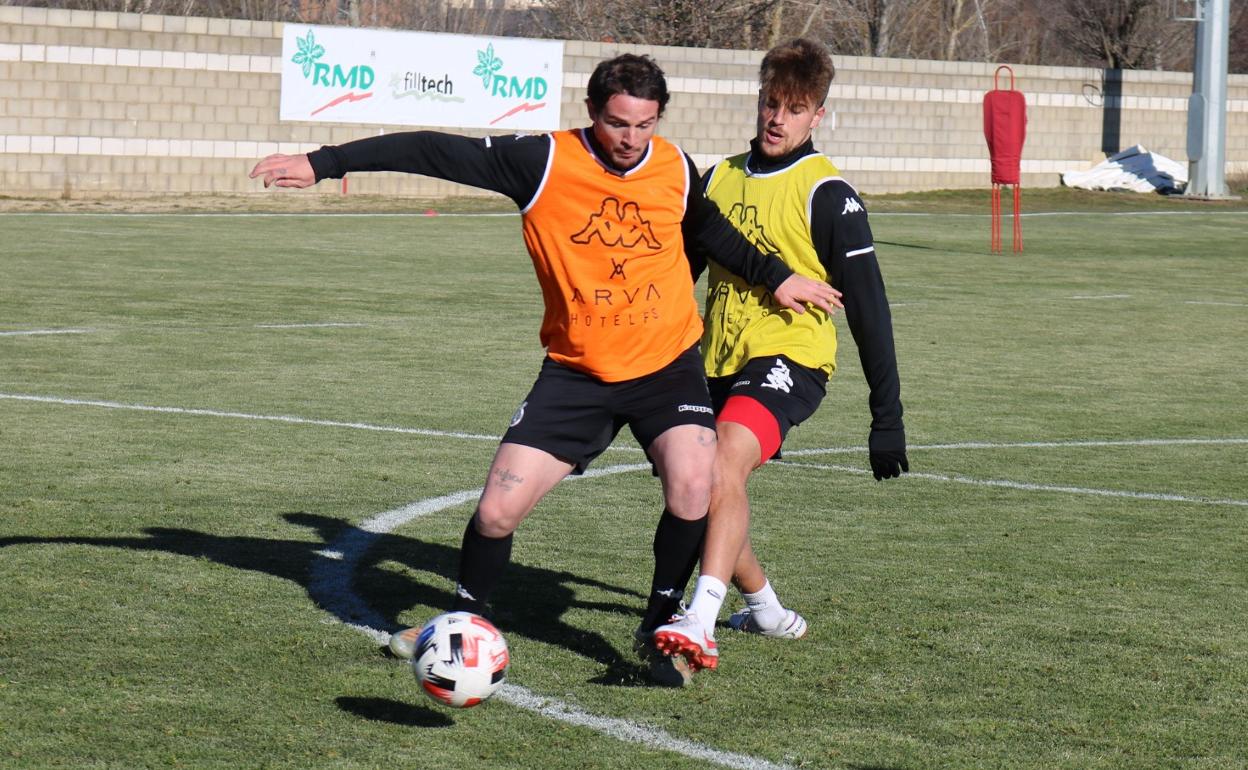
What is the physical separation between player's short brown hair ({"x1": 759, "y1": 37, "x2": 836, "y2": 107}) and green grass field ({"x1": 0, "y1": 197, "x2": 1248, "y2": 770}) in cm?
179

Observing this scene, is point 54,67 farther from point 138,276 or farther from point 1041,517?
point 1041,517

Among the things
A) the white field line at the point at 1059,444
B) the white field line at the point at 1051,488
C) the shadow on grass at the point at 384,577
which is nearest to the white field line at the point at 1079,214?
the white field line at the point at 1059,444

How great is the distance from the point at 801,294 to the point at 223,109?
97.3 feet

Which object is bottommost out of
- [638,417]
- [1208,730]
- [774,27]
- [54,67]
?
[1208,730]

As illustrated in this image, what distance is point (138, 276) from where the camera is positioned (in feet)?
62.4

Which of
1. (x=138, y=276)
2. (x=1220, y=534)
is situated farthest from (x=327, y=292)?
(x=1220, y=534)

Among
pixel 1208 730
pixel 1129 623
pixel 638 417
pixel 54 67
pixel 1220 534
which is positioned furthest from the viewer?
pixel 54 67

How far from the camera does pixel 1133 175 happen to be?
4378 centimetres

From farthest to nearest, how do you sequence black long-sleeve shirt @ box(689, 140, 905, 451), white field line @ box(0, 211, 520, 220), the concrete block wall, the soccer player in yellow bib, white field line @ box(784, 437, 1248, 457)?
the concrete block wall
white field line @ box(0, 211, 520, 220)
white field line @ box(784, 437, 1248, 457)
black long-sleeve shirt @ box(689, 140, 905, 451)
the soccer player in yellow bib

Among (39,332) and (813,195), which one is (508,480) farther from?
(39,332)

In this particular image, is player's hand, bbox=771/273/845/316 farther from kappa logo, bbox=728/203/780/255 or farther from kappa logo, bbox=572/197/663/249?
kappa logo, bbox=572/197/663/249

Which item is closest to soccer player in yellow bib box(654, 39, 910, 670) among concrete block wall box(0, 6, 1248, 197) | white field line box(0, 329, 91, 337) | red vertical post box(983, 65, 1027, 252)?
white field line box(0, 329, 91, 337)

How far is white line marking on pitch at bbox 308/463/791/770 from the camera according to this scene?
468cm

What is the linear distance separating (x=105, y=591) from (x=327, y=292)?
1210 centimetres
